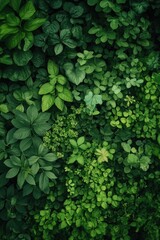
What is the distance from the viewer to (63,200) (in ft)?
8.29

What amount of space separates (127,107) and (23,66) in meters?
0.82

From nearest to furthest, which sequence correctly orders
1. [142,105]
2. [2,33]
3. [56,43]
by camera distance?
[2,33], [56,43], [142,105]

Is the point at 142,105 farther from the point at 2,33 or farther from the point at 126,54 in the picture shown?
the point at 2,33

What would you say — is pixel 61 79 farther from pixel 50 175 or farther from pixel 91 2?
pixel 50 175

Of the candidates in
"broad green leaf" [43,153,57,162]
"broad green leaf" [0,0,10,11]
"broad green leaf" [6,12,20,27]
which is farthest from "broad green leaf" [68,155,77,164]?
"broad green leaf" [0,0,10,11]

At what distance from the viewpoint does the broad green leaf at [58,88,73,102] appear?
2.26 meters

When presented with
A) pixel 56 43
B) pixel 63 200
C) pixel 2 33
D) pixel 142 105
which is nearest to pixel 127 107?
pixel 142 105

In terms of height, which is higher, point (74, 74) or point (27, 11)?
point (27, 11)

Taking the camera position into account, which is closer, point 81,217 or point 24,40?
point 24,40

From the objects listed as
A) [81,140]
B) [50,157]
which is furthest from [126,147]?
[50,157]

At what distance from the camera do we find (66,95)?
227 cm

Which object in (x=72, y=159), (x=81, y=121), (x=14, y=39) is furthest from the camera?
(x=81, y=121)

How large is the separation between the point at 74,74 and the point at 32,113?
403 mm

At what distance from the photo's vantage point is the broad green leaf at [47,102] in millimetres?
2236
